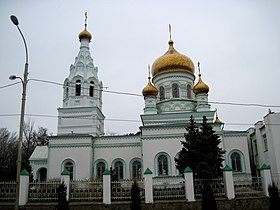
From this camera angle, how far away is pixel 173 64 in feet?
86.7

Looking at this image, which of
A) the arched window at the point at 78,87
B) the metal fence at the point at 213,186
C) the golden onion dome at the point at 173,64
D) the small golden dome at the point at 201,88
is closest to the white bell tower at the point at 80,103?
the arched window at the point at 78,87

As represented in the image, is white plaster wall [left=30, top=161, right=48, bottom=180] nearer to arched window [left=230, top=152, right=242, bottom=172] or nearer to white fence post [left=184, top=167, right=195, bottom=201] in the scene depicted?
white fence post [left=184, top=167, right=195, bottom=201]

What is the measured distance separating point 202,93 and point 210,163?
9.86 meters

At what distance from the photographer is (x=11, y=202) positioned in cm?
1405

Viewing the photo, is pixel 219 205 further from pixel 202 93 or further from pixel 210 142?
pixel 202 93

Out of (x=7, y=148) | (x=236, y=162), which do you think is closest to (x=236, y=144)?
(x=236, y=162)

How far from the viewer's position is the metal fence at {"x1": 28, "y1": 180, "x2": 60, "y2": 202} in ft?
46.8

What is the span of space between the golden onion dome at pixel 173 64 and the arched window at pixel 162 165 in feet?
28.0

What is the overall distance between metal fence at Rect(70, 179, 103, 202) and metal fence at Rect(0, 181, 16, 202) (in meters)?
2.83

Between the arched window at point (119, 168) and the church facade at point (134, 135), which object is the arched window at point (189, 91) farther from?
the arched window at point (119, 168)

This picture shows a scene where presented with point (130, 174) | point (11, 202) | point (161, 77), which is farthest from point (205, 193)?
point (161, 77)

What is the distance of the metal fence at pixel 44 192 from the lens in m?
14.3

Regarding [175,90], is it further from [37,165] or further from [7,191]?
[7,191]

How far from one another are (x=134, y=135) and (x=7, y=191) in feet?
39.0
